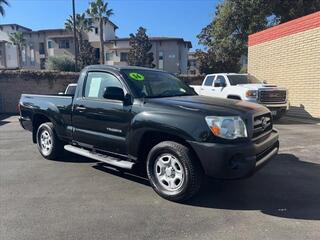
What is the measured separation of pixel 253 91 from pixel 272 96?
744 mm

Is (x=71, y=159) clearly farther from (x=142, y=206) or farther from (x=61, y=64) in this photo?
(x=61, y=64)

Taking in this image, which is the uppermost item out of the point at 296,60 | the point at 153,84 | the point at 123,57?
the point at 123,57

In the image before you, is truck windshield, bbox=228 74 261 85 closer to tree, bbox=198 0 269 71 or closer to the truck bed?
the truck bed

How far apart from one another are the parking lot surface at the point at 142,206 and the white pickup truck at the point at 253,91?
5.57 meters

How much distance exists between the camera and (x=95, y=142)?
580cm

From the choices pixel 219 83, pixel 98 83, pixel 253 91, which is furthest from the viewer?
pixel 219 83

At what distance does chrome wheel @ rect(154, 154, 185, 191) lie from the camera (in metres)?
4.70

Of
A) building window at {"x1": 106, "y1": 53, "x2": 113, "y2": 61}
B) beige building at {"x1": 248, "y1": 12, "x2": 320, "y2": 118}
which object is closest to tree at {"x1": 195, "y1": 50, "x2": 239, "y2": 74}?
beige building at {"x1": 248, "y1": 12, "x2": 320, "y2": 118}

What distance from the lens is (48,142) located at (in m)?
7.17

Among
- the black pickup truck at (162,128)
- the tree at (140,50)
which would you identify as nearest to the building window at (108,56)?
the tree at (140,50)

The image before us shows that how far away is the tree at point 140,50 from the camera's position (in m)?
50.4

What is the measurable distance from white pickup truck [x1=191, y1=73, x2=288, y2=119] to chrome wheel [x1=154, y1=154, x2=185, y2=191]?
309 inches

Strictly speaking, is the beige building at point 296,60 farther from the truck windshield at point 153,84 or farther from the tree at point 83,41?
the tree at point 83,41

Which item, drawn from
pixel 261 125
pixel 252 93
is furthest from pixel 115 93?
pixel 252 93
